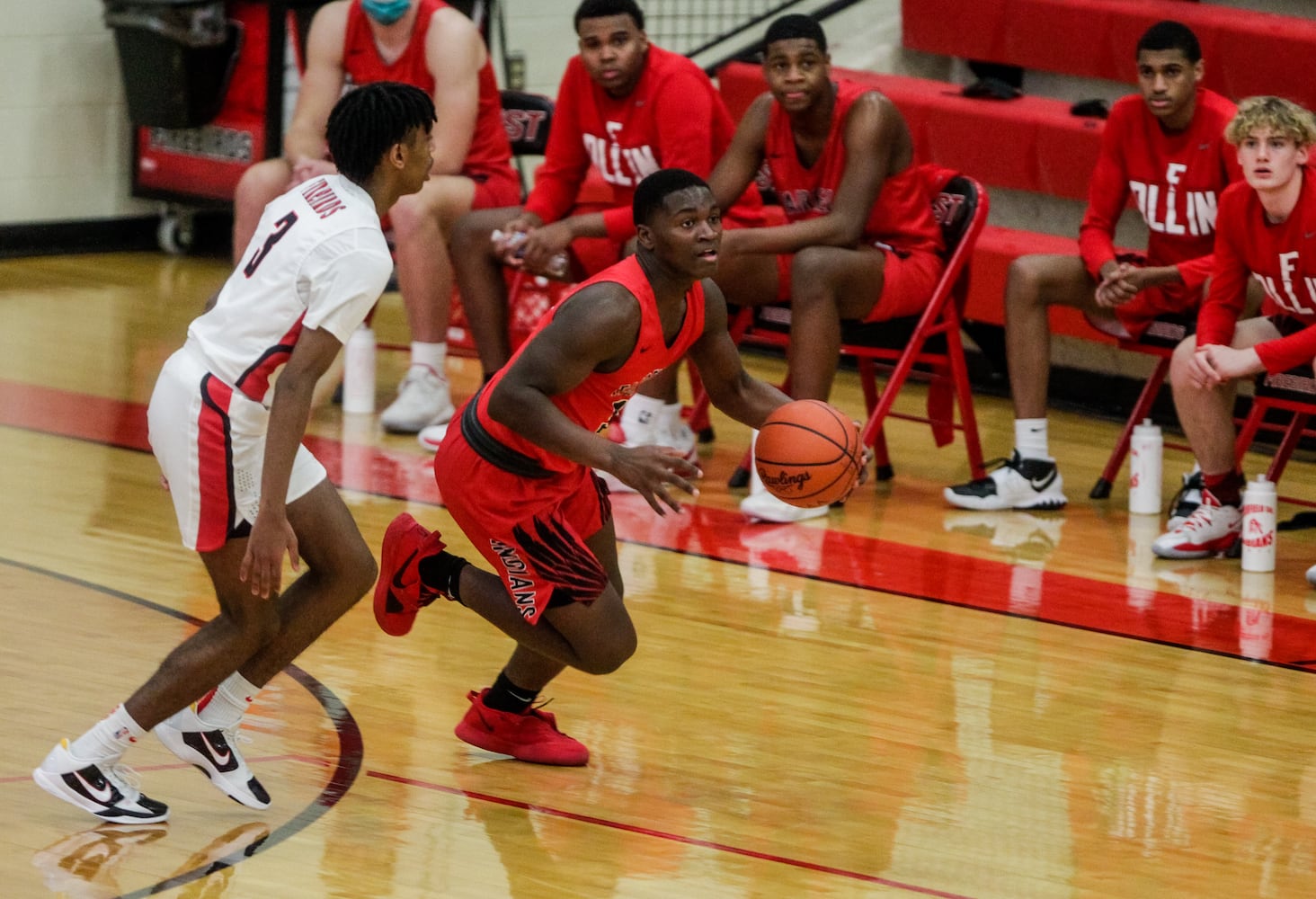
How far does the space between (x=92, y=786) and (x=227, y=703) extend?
0.28 meters

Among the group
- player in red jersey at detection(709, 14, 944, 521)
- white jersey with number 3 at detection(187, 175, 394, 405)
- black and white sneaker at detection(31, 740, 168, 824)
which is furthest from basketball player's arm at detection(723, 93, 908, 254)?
black and white sneaker at detection(31, 740, 168, 824)

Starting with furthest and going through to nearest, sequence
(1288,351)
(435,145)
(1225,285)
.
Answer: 1. (435,145)
2. (1225,285)
3. (1288,351)

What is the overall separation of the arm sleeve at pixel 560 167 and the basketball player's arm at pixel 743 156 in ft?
2.05

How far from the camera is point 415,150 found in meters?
3.38

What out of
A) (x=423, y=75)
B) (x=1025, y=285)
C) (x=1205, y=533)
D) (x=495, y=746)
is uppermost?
(x=423, y=75)

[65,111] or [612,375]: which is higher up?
[612,375]

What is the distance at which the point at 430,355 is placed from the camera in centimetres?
670

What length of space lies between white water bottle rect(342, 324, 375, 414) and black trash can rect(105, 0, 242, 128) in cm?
264

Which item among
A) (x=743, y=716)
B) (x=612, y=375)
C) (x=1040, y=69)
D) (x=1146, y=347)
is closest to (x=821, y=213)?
(x=1146, y=347)

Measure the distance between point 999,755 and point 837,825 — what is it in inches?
22.2

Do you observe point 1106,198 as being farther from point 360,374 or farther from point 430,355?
point 360,374

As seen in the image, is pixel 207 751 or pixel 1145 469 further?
pixel 1145 469

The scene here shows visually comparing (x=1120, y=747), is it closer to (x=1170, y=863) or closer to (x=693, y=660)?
(x=1170, y=863)

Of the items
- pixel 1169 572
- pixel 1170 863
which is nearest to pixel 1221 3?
pixel 1169 572
